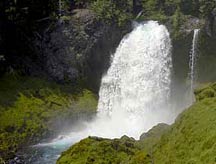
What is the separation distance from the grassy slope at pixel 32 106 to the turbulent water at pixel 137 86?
7.45ft

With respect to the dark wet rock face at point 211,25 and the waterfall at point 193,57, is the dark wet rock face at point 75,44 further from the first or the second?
the dark wet rock face at point 211,25

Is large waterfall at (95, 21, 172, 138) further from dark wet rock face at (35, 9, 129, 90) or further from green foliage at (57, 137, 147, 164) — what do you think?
green foliage at (57, 137, 147, 164)

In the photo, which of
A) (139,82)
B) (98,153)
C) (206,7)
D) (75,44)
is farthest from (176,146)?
(75,44)

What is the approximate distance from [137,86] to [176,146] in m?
29.8

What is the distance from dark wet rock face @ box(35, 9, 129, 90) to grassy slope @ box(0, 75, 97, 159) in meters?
2.07

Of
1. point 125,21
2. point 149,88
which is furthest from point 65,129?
point 125,21

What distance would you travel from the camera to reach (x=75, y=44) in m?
51.7

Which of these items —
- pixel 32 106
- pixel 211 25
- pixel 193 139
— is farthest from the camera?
pixel 211 25

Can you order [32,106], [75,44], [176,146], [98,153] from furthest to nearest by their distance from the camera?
[75,44]
[32,106]
[98,153]
[176,146]

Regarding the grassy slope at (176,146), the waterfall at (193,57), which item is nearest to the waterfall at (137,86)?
the waterfall at (193,57)

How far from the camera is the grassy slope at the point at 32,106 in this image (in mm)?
42219

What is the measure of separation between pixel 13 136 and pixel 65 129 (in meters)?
6.53

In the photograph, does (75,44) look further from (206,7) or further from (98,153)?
(98,153)

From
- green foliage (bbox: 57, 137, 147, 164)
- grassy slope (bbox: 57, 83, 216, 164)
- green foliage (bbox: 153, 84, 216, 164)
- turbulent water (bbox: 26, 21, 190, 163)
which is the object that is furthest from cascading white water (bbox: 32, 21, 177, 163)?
green foliage (bbox: 153, 84, 216, 164)
